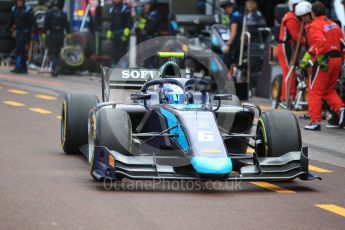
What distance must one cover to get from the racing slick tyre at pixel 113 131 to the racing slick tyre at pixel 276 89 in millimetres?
10177

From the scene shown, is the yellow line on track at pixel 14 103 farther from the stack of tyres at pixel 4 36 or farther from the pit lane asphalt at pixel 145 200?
the stack of tyres at pixel 4 36

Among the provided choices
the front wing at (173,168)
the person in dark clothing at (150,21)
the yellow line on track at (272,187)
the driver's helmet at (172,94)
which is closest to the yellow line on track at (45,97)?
the person in dark clothing at (150,21)

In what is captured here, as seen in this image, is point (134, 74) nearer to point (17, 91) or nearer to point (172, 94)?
point (172, 94)

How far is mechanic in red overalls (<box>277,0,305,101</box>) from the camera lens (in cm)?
2031

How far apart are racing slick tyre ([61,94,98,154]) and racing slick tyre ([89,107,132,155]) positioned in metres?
1.72

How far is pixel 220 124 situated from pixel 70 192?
2184 mm

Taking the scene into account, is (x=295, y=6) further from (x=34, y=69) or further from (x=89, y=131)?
(x=34, y=69)

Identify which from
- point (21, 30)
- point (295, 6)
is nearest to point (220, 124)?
point (295, 6)

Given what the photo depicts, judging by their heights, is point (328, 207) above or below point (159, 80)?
below

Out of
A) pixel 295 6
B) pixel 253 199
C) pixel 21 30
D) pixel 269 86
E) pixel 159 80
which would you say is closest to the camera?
pixel 253 199

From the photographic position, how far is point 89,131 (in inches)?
473

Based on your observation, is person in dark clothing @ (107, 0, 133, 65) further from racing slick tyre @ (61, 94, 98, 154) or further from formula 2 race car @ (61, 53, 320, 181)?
formula 2 race car @ (61, 53, 320, 181)

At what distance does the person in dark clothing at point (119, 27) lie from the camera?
94.0 ft

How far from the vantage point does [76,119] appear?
506 inches
